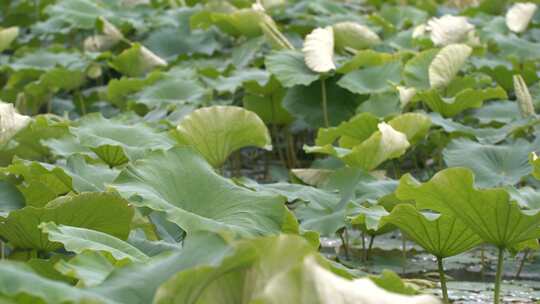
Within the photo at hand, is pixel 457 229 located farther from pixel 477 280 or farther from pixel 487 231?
pixel 477 280

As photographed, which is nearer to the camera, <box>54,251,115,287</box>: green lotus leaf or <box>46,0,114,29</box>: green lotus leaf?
<box>54,251,115,287</box>: green lotus leaf

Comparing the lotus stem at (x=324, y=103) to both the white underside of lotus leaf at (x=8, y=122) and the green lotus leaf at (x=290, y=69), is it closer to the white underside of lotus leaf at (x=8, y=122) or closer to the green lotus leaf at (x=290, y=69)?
the green lotus leaf at (x=290, y=69)

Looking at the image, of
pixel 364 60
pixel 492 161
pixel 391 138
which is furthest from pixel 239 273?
pixel 364 60

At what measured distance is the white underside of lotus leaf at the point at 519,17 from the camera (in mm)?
4238

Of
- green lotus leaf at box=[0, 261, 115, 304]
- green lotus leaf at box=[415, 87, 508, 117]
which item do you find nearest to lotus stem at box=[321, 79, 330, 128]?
green lotus leaf at box=[415, 87, 508, 117]

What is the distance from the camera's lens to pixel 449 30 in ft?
12.4

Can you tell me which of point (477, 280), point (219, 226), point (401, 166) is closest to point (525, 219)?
point (219, 226)

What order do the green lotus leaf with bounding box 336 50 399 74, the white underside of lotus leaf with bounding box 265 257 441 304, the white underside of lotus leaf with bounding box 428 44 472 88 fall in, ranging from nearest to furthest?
the white underside of lotus leaf with bounding box 265 257 441 304
the white underside of lotus leaf with bounding box 428 44 472 88
the green lotus leaf with bounding box 336 50 399 74

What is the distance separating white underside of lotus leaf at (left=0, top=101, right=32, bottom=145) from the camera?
82.0 inches

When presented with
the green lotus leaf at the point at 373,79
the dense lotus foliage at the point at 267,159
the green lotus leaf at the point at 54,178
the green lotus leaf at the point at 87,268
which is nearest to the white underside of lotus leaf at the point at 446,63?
the dense lotus foliage at the point at 267,159

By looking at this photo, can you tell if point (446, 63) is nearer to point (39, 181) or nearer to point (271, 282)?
point (39, 181)

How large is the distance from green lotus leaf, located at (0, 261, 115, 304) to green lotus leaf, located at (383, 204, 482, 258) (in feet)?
2.59

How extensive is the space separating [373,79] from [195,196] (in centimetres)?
156

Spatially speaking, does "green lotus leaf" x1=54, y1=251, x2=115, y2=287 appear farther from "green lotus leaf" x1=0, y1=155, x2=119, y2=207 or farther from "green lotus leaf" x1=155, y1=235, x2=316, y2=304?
"green lotus leaf" x1=0, y1=155, x2=119, y2=207
